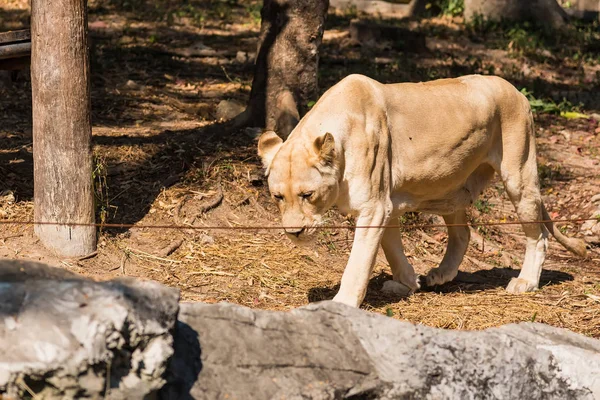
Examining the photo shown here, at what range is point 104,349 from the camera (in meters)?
3.51

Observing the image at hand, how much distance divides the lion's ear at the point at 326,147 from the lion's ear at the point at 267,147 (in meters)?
0.47

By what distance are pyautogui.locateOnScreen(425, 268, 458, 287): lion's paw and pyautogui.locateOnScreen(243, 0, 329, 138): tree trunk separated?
240 cm

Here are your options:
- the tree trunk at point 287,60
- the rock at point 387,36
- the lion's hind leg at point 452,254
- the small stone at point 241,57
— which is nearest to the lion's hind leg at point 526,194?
the lion's hind leg at point 452,254

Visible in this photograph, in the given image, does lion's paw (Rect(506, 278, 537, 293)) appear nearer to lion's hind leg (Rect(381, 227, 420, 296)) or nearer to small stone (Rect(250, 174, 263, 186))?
lion's hind leg (Rect(381, 227, 420, 296))

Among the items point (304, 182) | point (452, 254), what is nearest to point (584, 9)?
point (452, 254)

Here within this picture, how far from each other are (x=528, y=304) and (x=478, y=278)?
3.64 feet

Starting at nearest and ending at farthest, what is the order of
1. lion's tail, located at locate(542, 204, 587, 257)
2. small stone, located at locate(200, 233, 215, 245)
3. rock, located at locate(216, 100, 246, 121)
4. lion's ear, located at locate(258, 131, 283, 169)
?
lion's ear, located at locate(258, 131, 283, 169)
lion's tail, located at locate(542, 204, 587, 257)
small stone, located at locate(200, 233, 215, 245)
rock, located at locate(216, 100, 246, 121)

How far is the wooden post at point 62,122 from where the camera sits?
6.94 m

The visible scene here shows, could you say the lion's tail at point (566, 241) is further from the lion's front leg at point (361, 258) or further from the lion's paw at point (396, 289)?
the lion's front leg at point (361, 258)

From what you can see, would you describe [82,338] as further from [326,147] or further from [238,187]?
[238,187]

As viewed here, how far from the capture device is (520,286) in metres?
7.61

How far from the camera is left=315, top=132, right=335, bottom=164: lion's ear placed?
19.4 ft

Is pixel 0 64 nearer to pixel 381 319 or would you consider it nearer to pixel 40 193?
pixel 40 193

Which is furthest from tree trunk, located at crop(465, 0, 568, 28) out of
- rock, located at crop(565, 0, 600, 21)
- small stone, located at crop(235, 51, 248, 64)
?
small stone, located at crop(235, 51, 248, 64)
